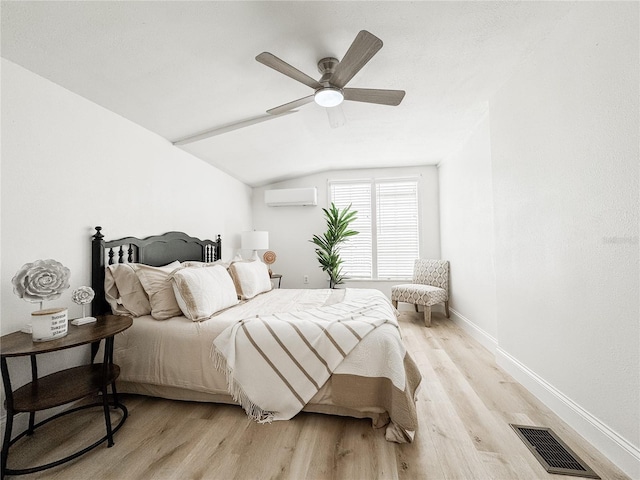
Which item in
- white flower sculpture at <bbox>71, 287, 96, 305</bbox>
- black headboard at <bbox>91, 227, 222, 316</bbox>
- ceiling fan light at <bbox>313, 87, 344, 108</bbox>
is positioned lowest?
white flower sculpture at <bbox>71, 287, 96, 305</bbox>

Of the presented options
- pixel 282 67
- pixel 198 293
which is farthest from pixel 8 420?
pixel 282 67

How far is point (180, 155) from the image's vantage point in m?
3.30

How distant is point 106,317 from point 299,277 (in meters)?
3.36

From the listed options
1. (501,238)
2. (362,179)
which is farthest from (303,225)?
(501,238)

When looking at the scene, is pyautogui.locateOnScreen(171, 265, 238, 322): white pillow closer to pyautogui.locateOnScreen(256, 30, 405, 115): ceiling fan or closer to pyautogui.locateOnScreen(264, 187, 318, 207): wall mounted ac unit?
pyautogui.locateOnScreen(256, 30, 405, 115): ceiling fan

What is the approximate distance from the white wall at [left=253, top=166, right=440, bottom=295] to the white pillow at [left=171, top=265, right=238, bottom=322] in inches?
109

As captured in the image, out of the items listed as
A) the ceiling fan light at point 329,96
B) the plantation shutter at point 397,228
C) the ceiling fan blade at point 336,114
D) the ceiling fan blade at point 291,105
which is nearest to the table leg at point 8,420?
the ceiling fan blade at point 291,105

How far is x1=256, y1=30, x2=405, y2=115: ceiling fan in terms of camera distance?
1.60 metres

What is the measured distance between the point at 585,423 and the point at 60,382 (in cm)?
310

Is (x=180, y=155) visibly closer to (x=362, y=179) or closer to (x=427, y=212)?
(x=362, y=179)

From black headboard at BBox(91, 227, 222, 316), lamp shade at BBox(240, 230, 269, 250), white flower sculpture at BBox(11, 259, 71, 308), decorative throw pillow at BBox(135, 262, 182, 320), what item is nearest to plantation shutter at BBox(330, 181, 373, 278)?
lamp shade at BBox(240, 230, 269, 250)

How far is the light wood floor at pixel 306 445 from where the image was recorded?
4.77ft

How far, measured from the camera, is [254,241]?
4.36 meters

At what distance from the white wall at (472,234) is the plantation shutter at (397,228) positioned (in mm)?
572
